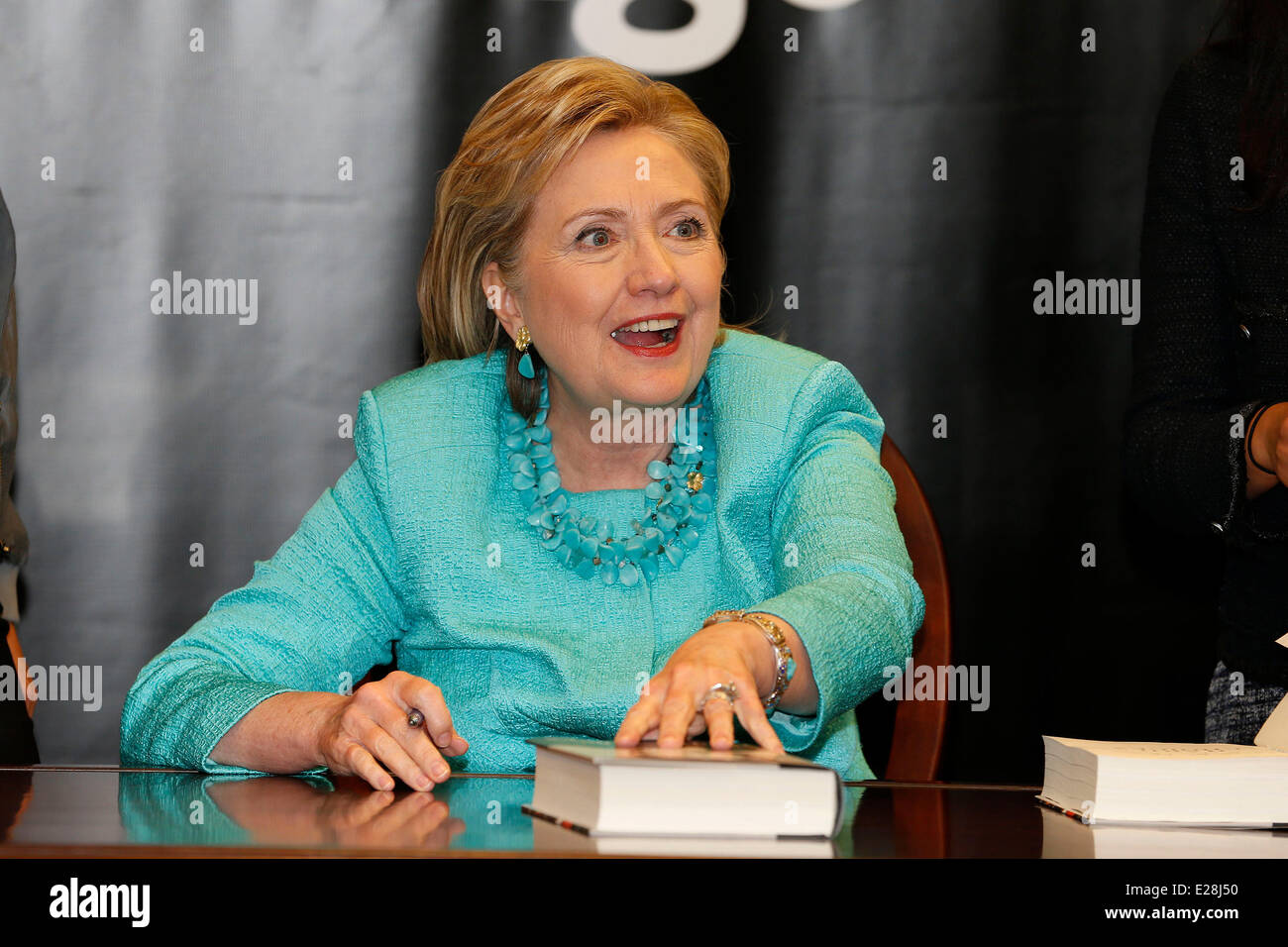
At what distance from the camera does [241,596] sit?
170cm

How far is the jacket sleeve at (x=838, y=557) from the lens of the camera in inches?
55.5

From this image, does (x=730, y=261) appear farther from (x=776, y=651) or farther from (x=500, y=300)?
(x=776, y=651)

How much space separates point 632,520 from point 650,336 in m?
0.24

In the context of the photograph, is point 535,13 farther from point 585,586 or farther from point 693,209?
point 585,586

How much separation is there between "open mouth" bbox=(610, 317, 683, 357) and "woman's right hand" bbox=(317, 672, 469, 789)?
61 centimetres

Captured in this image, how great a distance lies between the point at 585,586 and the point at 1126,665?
4.56 ft

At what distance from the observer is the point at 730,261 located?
105 inches

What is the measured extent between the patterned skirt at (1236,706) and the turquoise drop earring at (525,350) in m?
0.98

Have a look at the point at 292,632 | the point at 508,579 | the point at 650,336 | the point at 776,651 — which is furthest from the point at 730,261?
the point at 776,651

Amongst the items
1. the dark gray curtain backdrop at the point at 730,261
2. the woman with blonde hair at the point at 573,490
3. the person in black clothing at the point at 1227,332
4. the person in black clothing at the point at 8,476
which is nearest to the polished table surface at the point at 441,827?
the woman with blonde hair at the point at 573,490

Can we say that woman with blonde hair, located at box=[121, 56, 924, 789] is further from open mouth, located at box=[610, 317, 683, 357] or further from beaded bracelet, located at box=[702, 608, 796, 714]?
beaded bracelet, located at box=[702, 608, 796, 714]

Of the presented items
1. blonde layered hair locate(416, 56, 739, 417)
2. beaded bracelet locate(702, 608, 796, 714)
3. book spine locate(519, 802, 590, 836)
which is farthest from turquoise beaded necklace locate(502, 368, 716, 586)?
book spine locate(519, 802, 590, 836)
